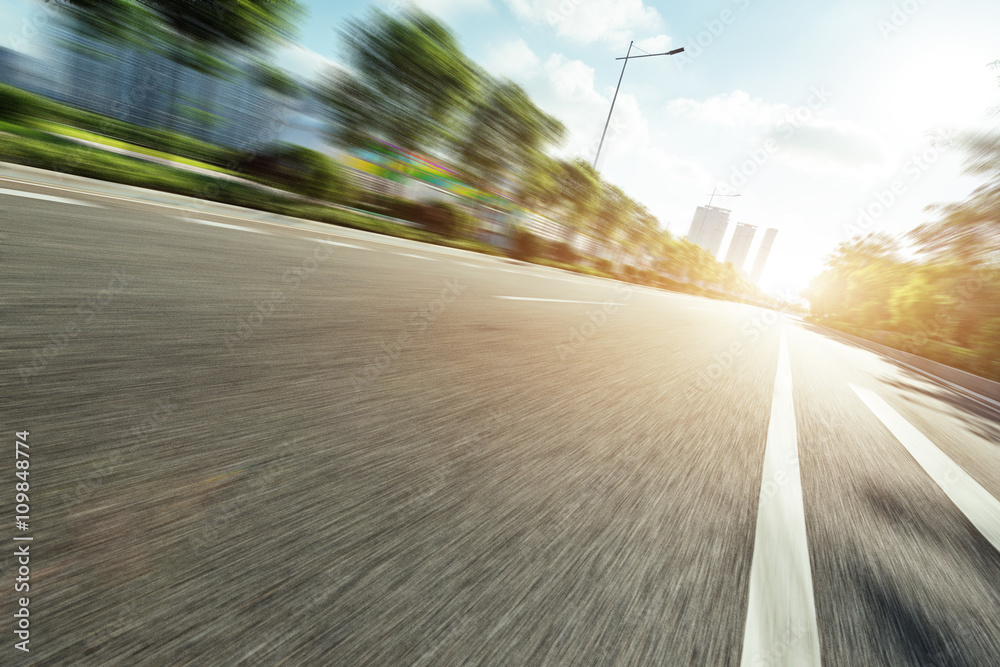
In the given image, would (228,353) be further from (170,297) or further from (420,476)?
(420,476)

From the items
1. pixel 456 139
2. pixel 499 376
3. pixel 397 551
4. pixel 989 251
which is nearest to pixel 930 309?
pixel 989 251

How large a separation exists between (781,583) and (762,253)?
587ft

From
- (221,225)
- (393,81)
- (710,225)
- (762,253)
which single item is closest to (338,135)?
(393,81)

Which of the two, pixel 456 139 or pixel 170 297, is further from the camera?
pixel 456 139

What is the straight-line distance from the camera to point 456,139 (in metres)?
17.5

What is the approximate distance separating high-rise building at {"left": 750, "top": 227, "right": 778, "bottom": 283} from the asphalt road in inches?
6443

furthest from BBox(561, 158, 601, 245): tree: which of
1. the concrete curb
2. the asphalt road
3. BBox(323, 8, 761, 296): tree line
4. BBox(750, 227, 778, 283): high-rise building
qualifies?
BBox(750, 227, 778, 283): high-rise building

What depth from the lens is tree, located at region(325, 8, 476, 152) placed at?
49.0ft

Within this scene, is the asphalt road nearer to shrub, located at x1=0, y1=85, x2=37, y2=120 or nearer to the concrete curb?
the concrete curb

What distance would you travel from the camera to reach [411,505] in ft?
3.65

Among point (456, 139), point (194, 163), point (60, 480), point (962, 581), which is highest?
point (456, 139)

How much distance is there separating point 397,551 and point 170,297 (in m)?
2.28

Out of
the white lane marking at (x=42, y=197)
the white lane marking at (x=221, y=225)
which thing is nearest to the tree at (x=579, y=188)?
the white lane marking at (x=221, y=225)

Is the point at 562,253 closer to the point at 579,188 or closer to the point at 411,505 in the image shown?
the point at 579,188
